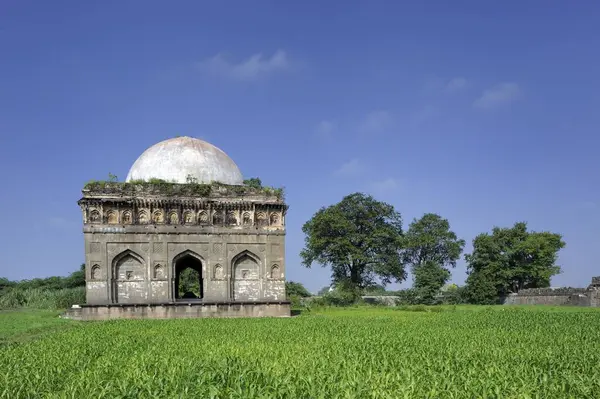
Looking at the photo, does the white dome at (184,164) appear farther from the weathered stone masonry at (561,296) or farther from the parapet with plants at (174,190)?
the weathered stone masonry at (561,296)

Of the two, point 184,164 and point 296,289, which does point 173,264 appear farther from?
point 296,289

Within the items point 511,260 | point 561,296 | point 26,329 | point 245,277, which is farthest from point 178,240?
point 511,260

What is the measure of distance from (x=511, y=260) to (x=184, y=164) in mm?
29692

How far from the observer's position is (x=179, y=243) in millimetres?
29266

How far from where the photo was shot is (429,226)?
52.0 meters

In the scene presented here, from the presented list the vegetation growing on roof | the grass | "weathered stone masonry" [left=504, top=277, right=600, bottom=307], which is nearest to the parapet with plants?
the vegetation growing on roof

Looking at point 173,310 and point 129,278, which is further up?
point 129,278

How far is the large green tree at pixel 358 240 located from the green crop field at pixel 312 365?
31209 millimetres

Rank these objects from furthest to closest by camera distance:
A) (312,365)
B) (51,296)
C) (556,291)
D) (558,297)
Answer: (51,296)
(556,291)
(558,297)
(312,365)

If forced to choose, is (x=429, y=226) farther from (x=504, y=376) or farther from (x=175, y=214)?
(x=504, y=376)

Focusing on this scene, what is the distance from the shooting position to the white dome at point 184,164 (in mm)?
31344

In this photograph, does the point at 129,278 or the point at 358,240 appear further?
the point at 358,240

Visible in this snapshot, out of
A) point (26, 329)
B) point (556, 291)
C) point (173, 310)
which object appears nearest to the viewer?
point (26, 329)

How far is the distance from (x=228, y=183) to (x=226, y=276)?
5.84 metres
